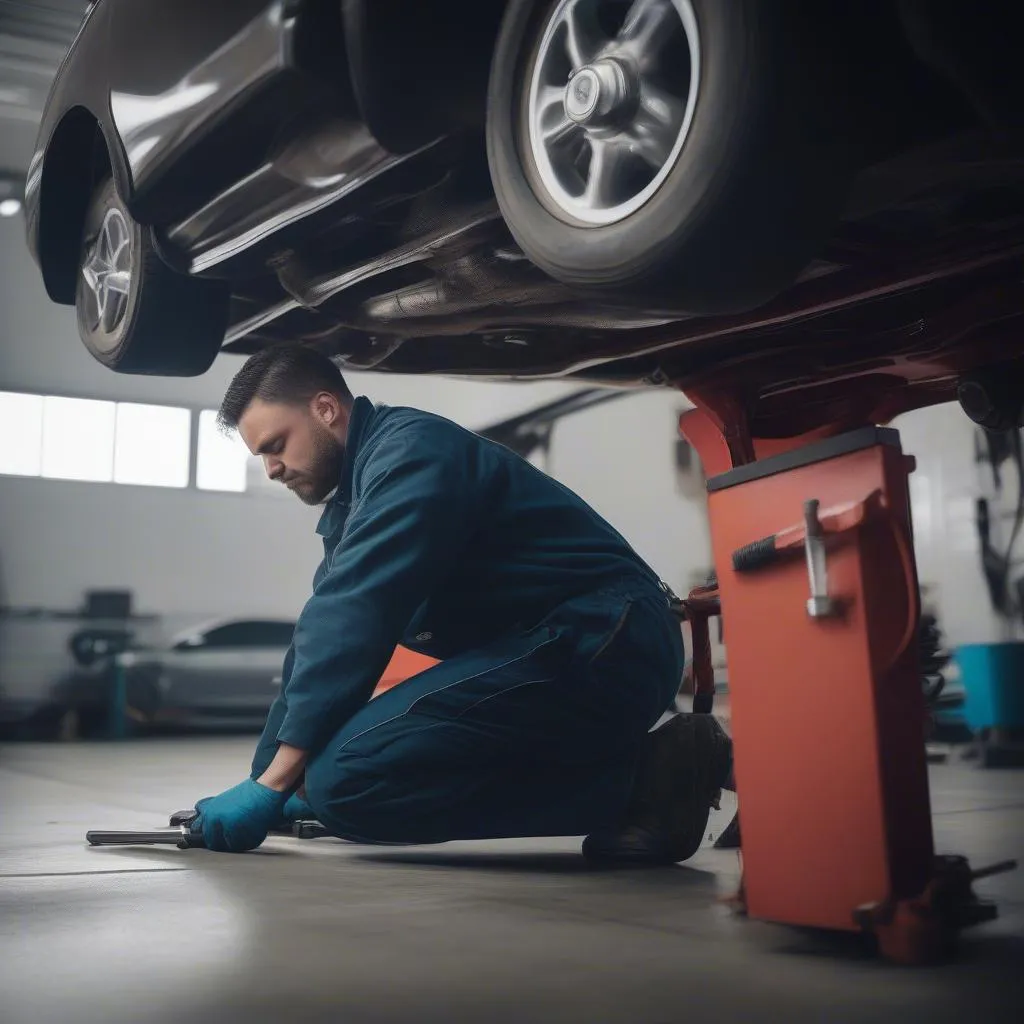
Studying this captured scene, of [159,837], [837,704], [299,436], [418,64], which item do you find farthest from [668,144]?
[159,837]

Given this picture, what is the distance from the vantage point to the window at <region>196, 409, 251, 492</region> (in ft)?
28.2

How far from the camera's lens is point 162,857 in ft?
6.24

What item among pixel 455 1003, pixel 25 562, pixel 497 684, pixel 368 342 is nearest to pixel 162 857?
pixel 497 684

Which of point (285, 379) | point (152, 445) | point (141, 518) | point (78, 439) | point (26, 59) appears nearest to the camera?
point (285, 379)

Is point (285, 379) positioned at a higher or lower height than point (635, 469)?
lower

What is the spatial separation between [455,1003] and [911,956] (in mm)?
439

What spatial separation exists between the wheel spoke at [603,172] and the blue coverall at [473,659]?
446mm

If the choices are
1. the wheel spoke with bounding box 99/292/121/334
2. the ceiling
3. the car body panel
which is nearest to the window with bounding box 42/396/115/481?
the ceiling

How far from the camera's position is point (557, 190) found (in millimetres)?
1711

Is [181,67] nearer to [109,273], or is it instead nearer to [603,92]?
[109,273]

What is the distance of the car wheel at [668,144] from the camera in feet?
4.76

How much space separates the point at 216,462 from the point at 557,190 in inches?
285

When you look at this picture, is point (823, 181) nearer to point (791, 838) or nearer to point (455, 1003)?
point (791, 838)

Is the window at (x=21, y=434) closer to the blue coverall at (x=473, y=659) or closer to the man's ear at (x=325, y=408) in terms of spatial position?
the man's ear at (x=325, y=408)
